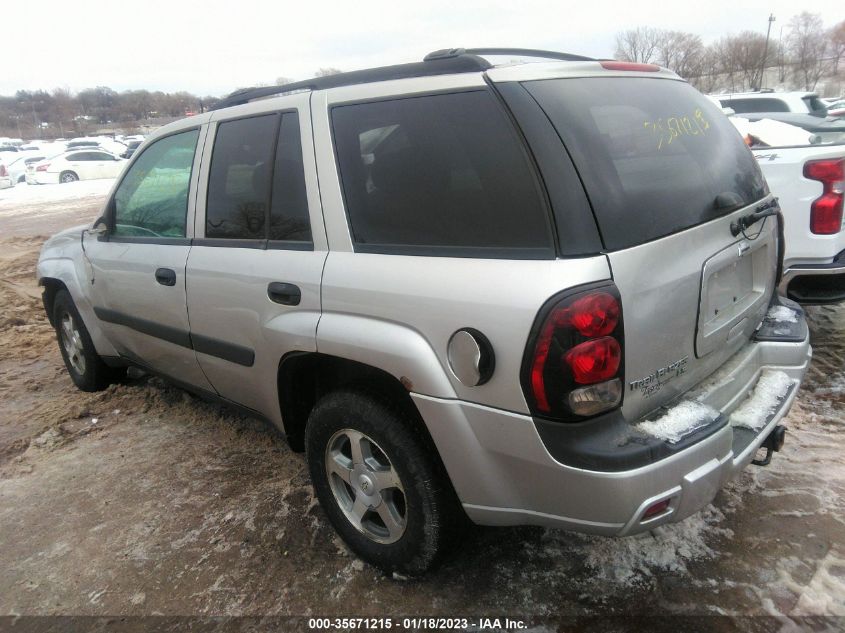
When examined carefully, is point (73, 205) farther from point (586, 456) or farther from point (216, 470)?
point (586, 456)

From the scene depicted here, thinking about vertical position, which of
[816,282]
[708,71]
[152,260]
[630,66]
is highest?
[630,66]

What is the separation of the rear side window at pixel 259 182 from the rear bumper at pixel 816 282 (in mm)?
→ 3241

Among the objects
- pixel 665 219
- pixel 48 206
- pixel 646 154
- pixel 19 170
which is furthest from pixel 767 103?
pixel 19 170

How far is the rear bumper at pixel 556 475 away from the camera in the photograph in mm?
1830

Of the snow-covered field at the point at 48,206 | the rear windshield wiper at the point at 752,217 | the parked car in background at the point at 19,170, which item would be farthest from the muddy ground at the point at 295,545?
the parked car in background at the point at 19,170

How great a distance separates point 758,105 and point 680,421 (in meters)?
13.4

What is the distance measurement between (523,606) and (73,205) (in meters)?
18.8

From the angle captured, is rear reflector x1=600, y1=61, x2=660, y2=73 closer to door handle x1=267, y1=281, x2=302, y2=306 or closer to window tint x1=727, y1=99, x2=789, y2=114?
door handle x1=267, y1=281, x2=302, y2=306

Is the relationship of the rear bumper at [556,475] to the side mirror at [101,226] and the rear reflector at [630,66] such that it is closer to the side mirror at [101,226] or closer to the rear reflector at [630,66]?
the rear reflector at [630,66]

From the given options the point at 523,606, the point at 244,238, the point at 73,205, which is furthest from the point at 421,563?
the point at 73,205

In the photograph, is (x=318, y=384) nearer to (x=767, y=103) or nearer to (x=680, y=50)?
(x=767, y=103)

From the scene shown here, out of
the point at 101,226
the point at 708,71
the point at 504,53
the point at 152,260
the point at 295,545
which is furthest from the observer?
the point at 708,71

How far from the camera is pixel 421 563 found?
7.67ft

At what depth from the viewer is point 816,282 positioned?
410 centimetres
